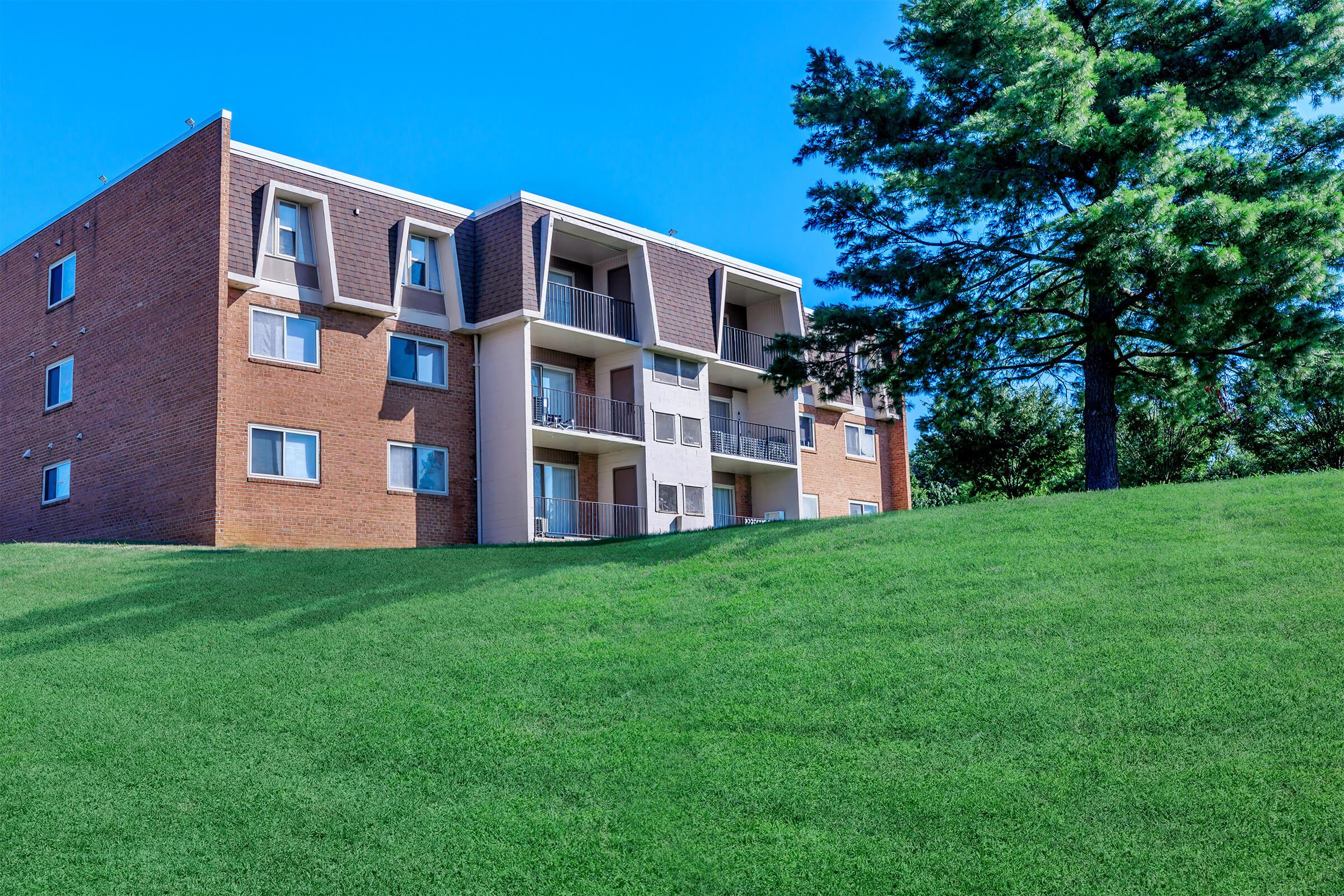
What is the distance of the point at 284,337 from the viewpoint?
24578 mm

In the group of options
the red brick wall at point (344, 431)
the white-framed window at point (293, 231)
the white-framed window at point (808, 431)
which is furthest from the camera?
the white-framed window at point (808, 431)

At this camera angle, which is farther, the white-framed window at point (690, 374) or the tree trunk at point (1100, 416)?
the white-framed window at point (690, 374)

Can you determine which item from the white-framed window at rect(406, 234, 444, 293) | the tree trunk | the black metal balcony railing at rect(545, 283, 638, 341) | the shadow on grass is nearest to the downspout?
the white-framed window at rect(406, 234, 444, 293)

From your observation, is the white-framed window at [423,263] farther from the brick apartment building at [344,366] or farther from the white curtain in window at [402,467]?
the white curtain in window at [402,467]

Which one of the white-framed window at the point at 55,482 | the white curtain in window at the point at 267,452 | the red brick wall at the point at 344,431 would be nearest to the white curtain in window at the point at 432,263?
the red brick wall at the point at 344,431

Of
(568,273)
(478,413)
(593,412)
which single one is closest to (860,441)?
(593,412)

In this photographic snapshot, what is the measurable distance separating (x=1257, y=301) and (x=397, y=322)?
1729cm

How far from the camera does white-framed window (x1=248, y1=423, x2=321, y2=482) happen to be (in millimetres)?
23750

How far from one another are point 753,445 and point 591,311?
6.75 m

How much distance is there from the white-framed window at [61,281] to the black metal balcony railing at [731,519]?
17.1 m

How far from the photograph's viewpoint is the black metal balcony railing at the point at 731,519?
32.7 meters

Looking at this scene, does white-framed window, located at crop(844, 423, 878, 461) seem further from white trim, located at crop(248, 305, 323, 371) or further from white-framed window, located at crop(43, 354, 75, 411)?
white-framed window, located at crop(43, 354, 75, 411)

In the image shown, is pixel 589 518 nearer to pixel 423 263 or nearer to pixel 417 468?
pixel 417 468

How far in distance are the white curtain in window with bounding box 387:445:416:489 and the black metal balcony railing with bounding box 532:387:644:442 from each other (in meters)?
3.46
